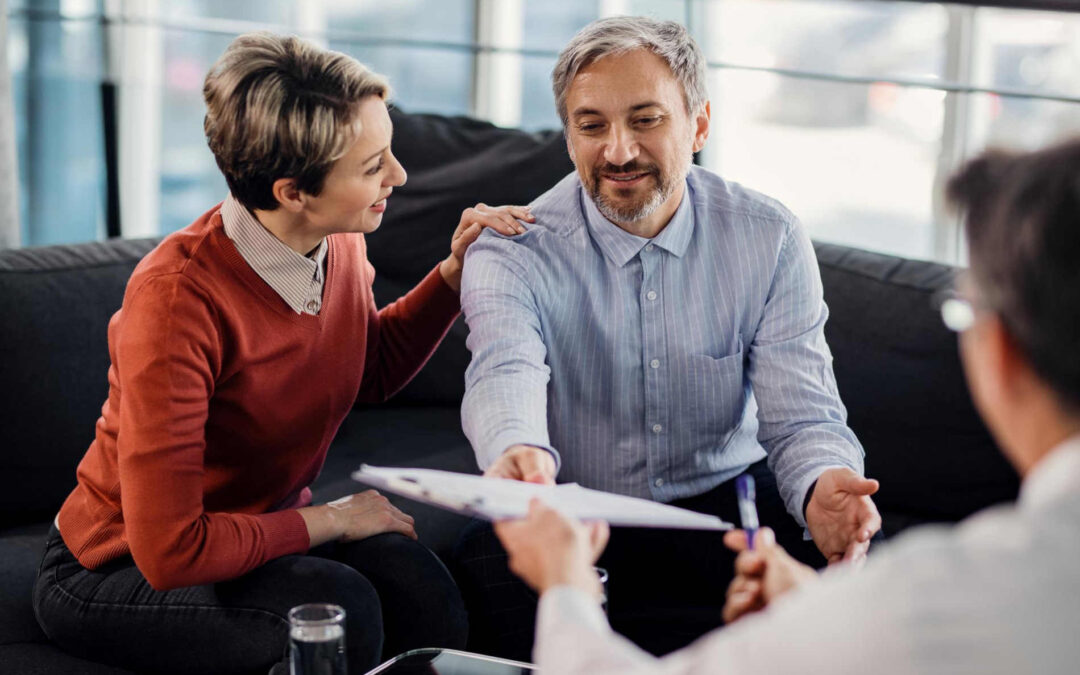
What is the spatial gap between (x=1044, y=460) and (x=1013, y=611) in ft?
0.37

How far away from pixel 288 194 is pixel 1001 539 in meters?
1.01

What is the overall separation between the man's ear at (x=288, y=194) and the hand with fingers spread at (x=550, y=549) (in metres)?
0.60

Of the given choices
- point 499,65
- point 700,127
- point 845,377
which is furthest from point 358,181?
point 499,65

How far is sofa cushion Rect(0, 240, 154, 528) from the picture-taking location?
1854 millimetres

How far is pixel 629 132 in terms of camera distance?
1646mm

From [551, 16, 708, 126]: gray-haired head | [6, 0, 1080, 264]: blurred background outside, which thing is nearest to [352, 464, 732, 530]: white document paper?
[551, 16, 708, 126]: gray-haired head

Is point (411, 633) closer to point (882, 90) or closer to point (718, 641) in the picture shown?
point (718, 641)

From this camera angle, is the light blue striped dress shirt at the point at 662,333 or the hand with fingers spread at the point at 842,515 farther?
the light blue striped dress shirt at the point at 662,333

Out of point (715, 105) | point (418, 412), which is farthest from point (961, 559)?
point (715, 105)

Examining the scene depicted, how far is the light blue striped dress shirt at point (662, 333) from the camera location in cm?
169

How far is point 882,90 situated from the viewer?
3.30 metres

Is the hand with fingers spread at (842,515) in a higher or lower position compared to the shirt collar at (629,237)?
lower

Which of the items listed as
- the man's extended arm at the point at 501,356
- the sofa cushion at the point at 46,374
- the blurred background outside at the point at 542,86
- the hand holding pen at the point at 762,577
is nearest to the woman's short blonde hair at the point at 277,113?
the man's extended arm at the point at 501,356

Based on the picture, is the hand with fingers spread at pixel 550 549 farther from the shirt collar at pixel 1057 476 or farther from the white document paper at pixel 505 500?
the shirt collar at pixel 1057 476
